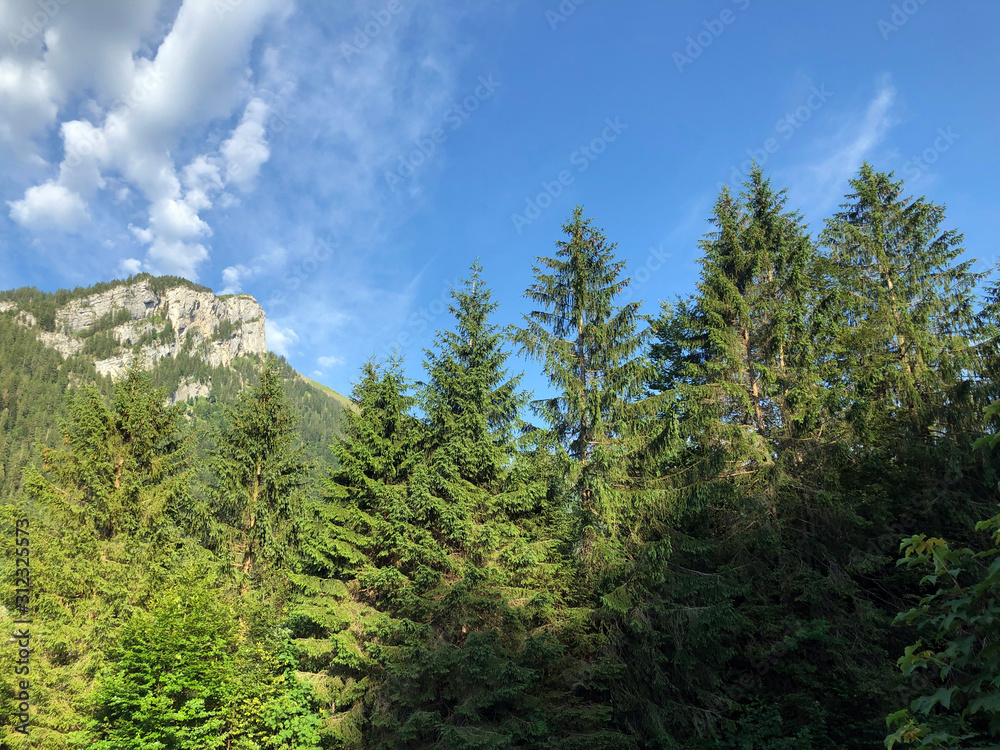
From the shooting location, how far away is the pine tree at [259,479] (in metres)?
15.9

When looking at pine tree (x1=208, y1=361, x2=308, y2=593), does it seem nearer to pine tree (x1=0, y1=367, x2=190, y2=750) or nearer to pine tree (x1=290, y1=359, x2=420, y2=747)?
pine tree (x1=0, y1=367, x2=190, y2=750)

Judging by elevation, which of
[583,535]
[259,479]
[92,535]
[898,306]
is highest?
[898,306]

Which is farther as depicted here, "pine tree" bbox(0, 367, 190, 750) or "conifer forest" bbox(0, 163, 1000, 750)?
"pine tree" bbox(0, 367, 190, 750)

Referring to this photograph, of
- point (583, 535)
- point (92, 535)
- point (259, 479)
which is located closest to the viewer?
point (583, 535)

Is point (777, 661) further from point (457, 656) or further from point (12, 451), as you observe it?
point (12, 451)

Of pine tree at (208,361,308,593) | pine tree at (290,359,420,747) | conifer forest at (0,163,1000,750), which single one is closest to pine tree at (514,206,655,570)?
conifer forest at (0,163,1000,750)

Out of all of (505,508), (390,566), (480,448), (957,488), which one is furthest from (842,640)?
(390,566)

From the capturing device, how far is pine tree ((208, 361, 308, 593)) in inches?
626

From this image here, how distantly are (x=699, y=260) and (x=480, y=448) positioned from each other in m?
8.61

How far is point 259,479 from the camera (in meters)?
16.6

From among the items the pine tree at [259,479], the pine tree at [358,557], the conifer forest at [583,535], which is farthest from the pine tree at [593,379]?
the pine tree at [259,479]

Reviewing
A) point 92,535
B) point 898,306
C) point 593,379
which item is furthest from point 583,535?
point 92,535

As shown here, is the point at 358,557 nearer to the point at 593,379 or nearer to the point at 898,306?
the point at 593,379

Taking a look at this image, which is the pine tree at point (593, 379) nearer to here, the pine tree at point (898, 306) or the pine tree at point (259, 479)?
the pine tree at point (898, 306)
